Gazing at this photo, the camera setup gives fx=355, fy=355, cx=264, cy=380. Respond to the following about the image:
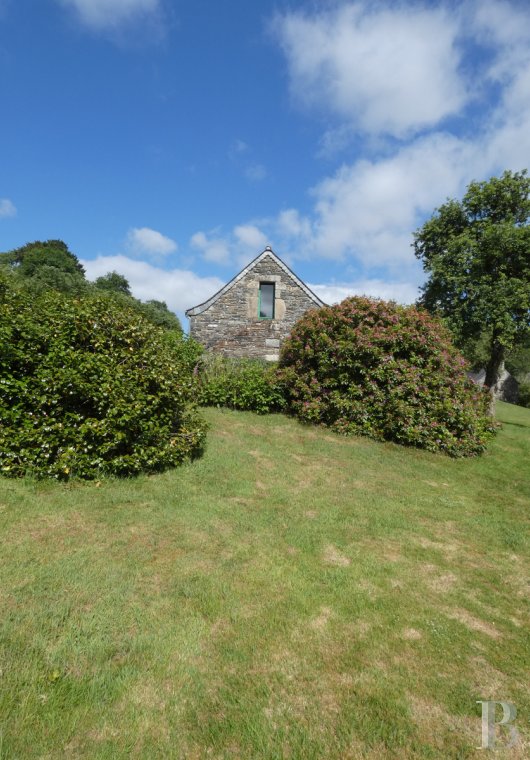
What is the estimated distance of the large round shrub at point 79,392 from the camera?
555 centimetres

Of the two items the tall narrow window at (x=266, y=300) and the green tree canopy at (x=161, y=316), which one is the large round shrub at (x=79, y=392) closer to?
the tall narrow window at (x=266, y=300)

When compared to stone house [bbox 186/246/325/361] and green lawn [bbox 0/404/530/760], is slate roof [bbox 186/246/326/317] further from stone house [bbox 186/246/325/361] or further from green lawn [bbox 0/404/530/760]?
green lawn [bbox 0/404/530/760]

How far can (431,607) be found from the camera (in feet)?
12.3

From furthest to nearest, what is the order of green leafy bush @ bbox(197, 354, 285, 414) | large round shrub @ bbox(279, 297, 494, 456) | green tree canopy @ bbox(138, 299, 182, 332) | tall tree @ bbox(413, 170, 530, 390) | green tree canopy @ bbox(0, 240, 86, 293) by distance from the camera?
green tree canopy @ bbox(138, 299, 182, 332) < green tree canopy @ bbox(0, 240, 86, 293) < tall tree @ bbox(413, 170, 530, 390) < green leafy bush @ bbox(197, 354, 285, 414) < large round shrub @ bbox(279, 297, 494, 456)

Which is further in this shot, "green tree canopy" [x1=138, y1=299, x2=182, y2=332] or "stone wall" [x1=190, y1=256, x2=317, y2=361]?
"green tree canopy" [x1=138, y1=299, x2=182, y2=332]

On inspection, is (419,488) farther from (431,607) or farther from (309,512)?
(431,607)

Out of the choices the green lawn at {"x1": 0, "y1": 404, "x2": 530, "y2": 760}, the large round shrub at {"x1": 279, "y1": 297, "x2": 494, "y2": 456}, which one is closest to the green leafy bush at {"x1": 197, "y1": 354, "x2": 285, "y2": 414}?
the large round shrub at {"x1": 279, "y1": 297, "x2": 494, "y2": 456}

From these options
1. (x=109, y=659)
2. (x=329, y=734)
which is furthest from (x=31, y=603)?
(x=329, y=734)

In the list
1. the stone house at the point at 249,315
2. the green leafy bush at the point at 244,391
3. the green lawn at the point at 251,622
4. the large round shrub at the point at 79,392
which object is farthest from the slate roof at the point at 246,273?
the green lawn at the point at 251,622

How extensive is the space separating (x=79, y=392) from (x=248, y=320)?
10951 millimetres

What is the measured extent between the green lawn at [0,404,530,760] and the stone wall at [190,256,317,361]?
33.3 ft

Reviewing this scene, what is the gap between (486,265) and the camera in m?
16.4

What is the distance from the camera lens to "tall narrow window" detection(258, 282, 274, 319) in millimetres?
16312

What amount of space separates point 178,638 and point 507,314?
17285 millimetres
